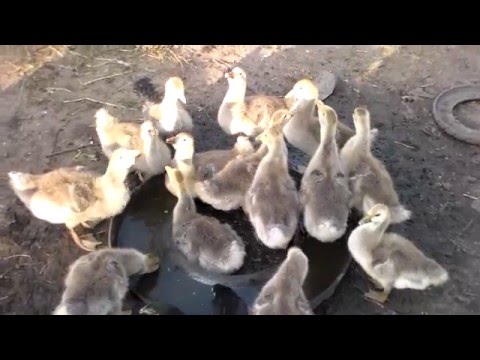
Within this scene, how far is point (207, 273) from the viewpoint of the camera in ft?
12.2

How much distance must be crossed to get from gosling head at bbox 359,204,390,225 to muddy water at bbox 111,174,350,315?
1.14 feet

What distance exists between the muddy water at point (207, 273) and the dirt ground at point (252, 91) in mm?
310

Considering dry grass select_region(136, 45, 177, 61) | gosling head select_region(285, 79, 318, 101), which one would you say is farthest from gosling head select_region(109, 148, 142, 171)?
dry grass select_region(136, 45, 177, 61)

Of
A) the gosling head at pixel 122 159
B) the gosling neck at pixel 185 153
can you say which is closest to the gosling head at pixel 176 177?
the gosling neck at pixel 185 153

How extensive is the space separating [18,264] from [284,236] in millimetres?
1817

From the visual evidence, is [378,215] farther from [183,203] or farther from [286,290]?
[183,203]

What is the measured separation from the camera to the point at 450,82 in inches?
224

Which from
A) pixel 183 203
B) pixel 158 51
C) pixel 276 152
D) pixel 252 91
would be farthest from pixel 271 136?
pixel 158 51

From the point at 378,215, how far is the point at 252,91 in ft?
7.49

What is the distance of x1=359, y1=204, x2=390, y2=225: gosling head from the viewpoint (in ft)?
11.9

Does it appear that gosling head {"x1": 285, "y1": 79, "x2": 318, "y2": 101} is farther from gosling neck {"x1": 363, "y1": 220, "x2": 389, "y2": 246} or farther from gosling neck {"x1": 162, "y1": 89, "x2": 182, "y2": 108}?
gosling neck {"x1": 363, "y1": 220, "x2": 389, "y2": 246}

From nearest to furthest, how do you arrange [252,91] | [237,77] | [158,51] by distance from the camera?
[237,77] < [252,91] < [158,51]

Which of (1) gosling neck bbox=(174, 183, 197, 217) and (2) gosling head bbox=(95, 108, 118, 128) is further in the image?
(2) gosling head bbox=(95, 108, 118, 128)
